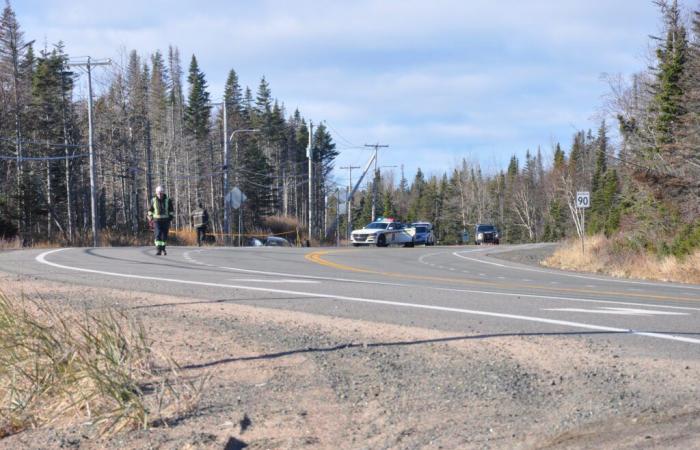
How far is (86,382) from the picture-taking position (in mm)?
6137

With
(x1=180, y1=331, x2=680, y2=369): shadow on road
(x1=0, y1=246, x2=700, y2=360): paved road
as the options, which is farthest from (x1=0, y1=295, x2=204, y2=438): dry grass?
(x1=0, y1=246, x2=700, y2=360): paved road

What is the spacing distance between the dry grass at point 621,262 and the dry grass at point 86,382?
63.0 feet

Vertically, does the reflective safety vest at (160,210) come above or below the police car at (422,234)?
→ above

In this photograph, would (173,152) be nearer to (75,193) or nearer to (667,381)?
(75,193)

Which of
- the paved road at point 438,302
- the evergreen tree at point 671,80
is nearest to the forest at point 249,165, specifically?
the evergreen tree at point 671,80

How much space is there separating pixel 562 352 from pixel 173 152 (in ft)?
260

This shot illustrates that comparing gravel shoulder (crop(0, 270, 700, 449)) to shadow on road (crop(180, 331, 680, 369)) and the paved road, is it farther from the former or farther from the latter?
the paved road

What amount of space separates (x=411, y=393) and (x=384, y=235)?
41898 mm

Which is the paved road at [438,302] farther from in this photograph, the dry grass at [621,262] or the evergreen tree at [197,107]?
the evergreen tree at [197,107]

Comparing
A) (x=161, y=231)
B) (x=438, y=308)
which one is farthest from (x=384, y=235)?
(x=438, y=308)

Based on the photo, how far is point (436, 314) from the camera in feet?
31.1

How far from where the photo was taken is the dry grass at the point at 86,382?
18.5 feet

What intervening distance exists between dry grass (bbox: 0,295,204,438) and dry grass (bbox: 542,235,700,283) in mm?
A: 19195

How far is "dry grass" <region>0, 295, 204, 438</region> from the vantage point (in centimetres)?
565
